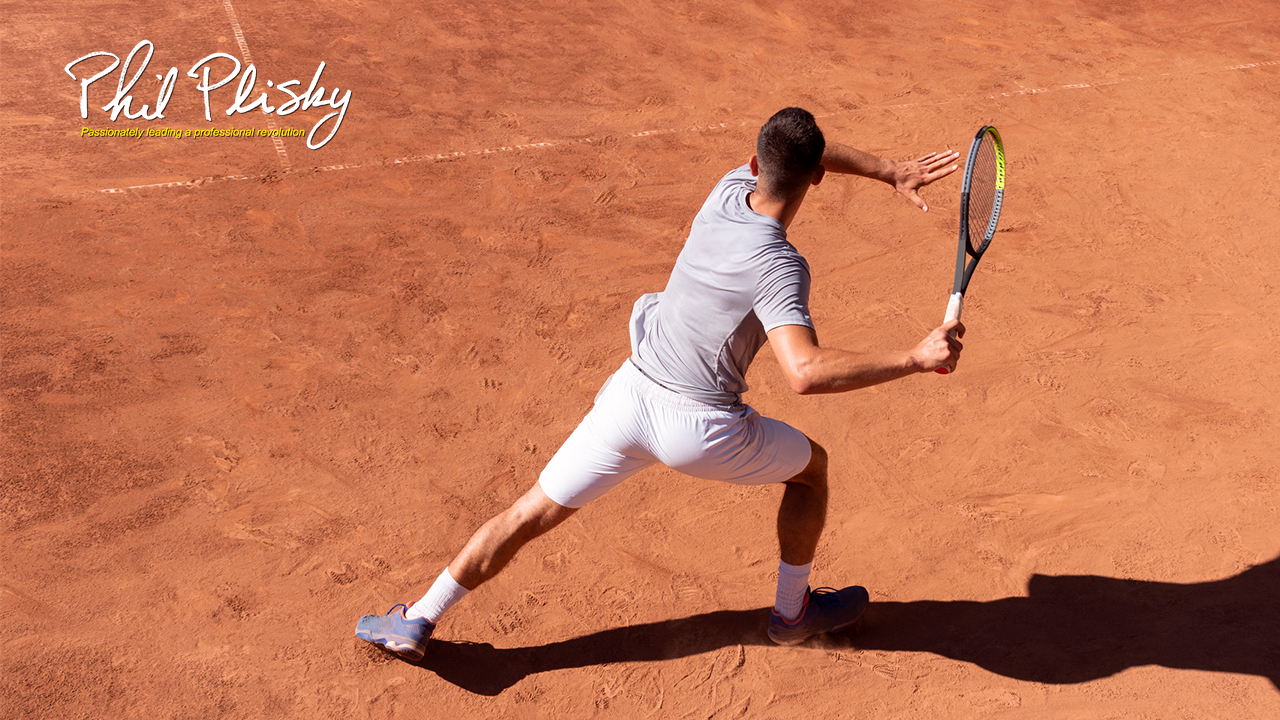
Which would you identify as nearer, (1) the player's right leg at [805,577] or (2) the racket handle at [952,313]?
(2) the racket handle at [952,313]

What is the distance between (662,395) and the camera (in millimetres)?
3123

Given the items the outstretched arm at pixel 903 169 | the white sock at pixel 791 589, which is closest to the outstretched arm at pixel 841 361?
the white sock at pixel 791 589

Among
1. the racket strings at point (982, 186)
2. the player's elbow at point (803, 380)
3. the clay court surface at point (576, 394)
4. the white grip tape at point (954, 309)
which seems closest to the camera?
the player's elbow at point (803, 380)

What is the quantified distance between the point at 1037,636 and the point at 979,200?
1.88 m

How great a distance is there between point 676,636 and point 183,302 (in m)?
3.35

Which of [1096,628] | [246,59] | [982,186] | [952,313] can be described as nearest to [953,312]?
[952,313]

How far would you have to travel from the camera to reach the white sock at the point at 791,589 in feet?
11.5

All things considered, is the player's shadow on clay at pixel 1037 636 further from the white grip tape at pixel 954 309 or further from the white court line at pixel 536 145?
the white court line at pixel 536 145

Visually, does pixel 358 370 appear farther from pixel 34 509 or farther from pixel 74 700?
pixel 74 700

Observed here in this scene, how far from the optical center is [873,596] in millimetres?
3965

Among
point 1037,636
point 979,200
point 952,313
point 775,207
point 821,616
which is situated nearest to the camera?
point 952,313

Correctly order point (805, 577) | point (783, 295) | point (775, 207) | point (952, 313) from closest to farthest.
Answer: point (783, 295) → point (952, 313) → point (775, 207) → point (805, 577)

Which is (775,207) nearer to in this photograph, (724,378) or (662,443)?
(724,378)

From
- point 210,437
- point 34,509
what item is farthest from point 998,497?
point 34,509
